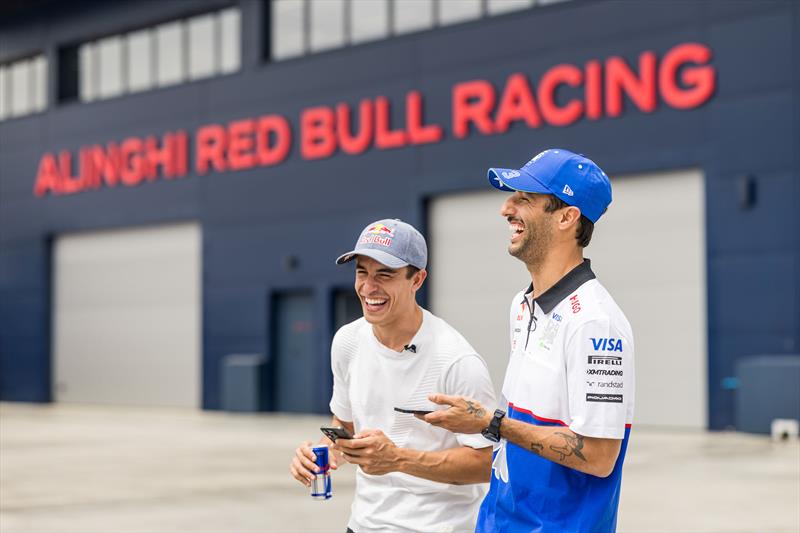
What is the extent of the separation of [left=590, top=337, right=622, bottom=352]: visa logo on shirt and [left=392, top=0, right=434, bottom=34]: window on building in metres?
22.4

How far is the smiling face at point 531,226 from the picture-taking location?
3590mm

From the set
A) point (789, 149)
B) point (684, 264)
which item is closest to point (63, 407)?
point (684, 264)

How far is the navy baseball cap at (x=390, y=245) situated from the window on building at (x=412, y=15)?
21381 millimetres

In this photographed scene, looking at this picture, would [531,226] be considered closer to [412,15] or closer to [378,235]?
[378,235]

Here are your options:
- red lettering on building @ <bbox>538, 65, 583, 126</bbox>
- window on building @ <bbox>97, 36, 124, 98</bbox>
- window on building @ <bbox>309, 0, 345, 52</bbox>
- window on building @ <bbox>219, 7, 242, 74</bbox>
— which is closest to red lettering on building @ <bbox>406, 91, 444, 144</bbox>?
window on building @ <bbox>309, 0, 345, 52</bbox>

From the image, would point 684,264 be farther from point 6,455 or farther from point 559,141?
point 6,455

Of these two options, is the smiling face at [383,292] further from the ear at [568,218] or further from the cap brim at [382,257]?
the ear at [568,218]

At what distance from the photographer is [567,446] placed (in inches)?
130

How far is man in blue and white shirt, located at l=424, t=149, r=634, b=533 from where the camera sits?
10.9ft

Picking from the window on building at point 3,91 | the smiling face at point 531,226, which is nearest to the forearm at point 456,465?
the smiling face at point 531,226

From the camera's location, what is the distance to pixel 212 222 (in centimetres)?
2933

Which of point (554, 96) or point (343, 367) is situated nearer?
point (343, 367)

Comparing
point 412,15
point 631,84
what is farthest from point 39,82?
point 631,84

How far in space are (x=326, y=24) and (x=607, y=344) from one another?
24.5 meters
